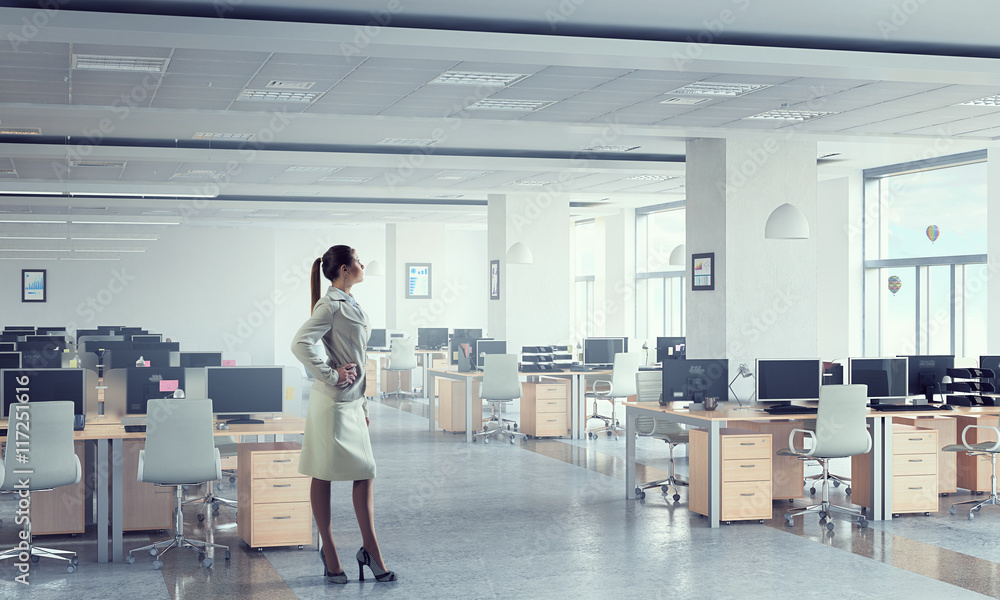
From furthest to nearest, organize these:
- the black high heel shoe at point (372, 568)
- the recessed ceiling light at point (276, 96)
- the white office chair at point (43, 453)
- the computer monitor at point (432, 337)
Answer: the computer monitor at point (432, 337) → the recessed ceiling light at point (276, 96) → the white office chair at point (43, 453) → the black high heel shoe at point (372, 568)

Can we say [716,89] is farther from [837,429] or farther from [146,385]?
[146,385]

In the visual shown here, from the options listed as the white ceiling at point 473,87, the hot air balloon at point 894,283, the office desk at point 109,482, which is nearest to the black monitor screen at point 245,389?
the office desk at point 109,482

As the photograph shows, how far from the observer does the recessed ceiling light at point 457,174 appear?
11.9 meters

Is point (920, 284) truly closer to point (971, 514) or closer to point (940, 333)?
point (940, 333)

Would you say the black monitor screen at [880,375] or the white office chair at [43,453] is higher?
the black monitor screen at [880,375]

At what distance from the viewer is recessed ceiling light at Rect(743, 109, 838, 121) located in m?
7.96

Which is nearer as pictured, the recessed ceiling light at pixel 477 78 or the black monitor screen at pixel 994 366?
the recessed ceiling light at pixel 477 78

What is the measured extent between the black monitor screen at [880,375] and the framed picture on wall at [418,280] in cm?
1176

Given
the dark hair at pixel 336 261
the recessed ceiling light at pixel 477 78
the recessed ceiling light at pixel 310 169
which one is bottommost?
the dark hair at pixel 336 261

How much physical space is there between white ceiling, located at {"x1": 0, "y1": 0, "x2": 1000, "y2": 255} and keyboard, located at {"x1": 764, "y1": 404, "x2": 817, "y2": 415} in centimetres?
233

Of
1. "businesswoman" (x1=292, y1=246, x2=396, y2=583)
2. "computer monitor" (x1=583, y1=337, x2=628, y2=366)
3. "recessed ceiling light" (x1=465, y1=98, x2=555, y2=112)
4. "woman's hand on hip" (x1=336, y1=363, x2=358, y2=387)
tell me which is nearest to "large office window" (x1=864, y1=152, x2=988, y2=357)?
"computer monitor" (x1=583, y1=337, x2=628, y2=366)

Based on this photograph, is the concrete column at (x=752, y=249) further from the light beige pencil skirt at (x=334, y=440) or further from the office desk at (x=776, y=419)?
the light beige pencil skirt at (x=334, y=440)

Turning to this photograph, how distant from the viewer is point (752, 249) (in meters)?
9.10

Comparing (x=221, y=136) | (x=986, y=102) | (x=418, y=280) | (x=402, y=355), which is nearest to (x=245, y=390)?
(x=221, y=136)
